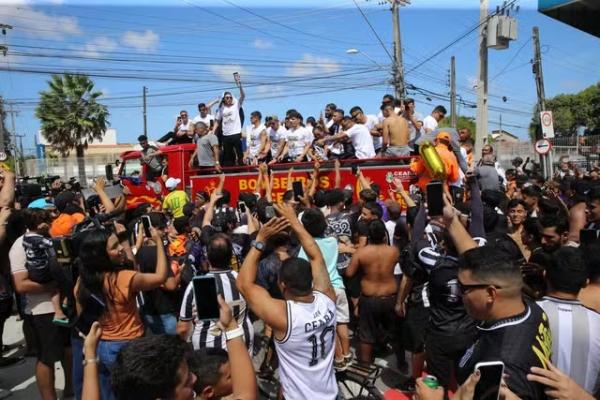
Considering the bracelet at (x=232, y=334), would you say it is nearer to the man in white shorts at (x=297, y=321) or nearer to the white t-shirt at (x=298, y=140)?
the man in white shorts at (x=297, y=321)

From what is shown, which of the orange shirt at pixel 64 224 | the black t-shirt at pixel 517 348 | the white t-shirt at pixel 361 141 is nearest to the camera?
the black t-shirt at pixel 517 348

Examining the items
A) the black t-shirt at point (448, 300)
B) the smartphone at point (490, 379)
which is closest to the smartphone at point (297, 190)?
the black t-shirt at point (448, 300)

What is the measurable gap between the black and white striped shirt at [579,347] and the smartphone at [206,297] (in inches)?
65.0

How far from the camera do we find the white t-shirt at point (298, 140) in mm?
9953

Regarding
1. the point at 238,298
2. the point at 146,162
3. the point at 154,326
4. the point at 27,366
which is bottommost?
the point at 27,366

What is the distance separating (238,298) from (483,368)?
2.39m

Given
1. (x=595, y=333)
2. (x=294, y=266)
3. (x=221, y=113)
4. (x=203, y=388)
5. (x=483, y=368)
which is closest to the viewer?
(x=483, y=368)

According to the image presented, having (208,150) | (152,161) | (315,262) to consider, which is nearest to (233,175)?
(208,150)

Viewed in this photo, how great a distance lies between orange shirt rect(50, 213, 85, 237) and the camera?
551cm

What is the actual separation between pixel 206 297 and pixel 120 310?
1447mm

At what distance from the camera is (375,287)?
15.6 ft

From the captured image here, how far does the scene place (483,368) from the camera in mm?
1546

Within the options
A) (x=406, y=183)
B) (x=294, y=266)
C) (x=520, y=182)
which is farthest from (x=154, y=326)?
(x=520, y=182)

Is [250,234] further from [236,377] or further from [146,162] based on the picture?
[146,162]
